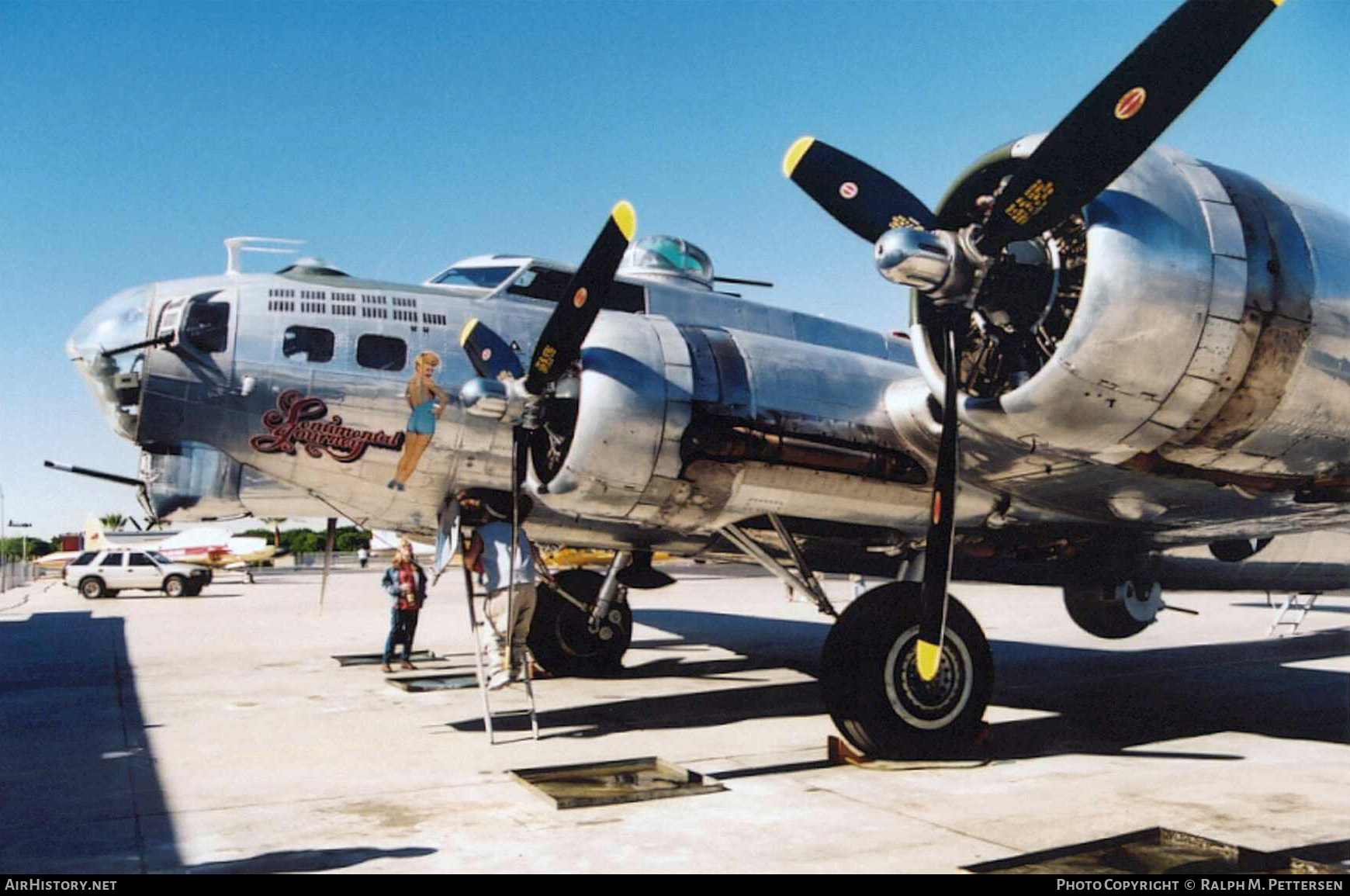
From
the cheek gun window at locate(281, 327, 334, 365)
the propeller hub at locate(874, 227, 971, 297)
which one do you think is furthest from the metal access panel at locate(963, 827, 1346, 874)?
the cheek gun window at locate(281, 327, 334, 365)

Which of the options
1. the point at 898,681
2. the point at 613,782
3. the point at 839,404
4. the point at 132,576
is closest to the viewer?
the point at 613,782

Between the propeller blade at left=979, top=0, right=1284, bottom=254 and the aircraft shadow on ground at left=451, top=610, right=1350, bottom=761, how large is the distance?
182 inches

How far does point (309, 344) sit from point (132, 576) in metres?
32.8

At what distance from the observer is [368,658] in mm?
16922

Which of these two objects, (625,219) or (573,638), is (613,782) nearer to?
(625,219)

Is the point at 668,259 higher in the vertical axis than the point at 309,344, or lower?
higher

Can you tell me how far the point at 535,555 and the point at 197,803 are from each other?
5156 mm

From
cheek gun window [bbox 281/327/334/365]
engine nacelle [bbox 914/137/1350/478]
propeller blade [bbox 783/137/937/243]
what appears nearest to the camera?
engine nacelle [bbox 914/137/1350/478]

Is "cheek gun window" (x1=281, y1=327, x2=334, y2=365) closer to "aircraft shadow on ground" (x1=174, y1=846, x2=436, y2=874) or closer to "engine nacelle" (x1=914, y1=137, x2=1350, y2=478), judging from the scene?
"aircraft shadow on ground" (x1=174, y1=846, x2=436, y2=874)

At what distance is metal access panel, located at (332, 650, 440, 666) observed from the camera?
1631cm

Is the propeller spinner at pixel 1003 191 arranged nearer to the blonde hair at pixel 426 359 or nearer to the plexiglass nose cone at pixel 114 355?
the blonde hair at pixel 426 359

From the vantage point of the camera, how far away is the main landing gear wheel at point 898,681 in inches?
339

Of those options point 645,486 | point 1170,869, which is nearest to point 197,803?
point 645,486

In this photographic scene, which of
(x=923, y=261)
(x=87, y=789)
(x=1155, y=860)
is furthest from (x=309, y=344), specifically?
(x=1155, y=860)
